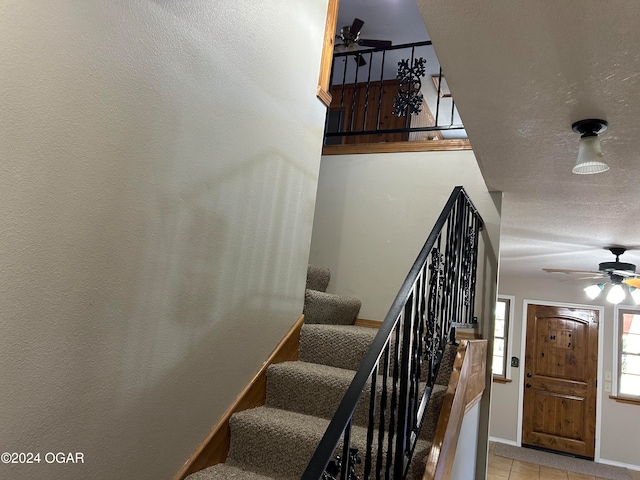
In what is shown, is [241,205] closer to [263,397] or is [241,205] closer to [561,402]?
[263,397]

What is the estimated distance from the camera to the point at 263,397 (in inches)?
91.2

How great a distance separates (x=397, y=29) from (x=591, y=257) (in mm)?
3739

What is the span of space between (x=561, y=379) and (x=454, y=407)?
698 cm

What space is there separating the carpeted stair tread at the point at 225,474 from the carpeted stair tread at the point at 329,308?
3.22ft

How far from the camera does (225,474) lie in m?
1.90

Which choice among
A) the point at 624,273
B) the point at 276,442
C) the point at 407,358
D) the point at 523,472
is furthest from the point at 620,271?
the point at 276,442

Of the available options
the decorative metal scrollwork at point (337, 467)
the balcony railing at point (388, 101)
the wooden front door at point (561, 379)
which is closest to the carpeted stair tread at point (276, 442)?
the decorative metal scrollwork at point (337, 467)

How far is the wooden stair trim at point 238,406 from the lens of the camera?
192 centimetres

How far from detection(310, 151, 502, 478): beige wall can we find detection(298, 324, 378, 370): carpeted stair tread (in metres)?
0.84

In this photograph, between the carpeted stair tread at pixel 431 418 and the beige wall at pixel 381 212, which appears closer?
the carpeted stair tread at pixel 431 418

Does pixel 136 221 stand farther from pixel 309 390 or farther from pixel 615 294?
pixel 615 294

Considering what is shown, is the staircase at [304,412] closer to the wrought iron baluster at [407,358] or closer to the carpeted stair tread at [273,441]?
the carpeted stair tread at [273,441]

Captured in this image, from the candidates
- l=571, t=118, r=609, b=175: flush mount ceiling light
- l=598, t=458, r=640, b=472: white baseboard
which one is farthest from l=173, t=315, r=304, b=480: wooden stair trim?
l=598, t=458, r=640, b=472: white baseboard

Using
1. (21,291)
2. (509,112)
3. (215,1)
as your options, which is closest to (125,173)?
(21,291)
